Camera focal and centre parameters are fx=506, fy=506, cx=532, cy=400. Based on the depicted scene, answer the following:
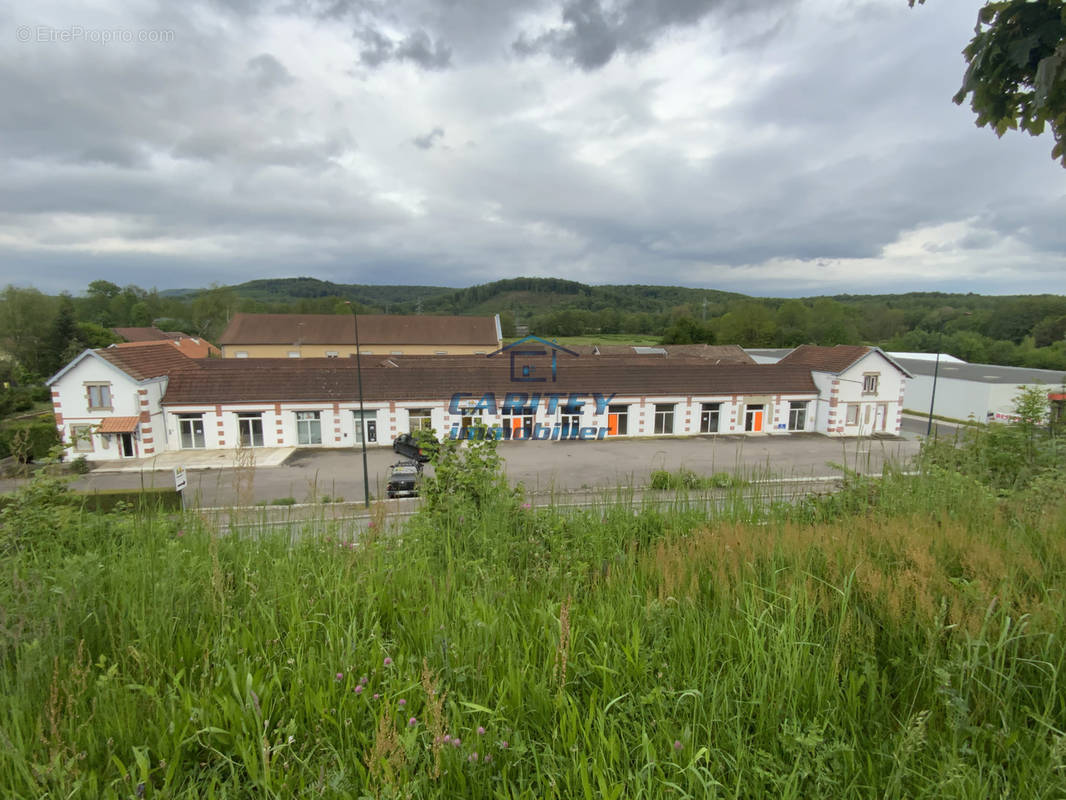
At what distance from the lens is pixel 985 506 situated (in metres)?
4.02

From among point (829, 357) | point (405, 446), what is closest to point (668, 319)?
point (829, 357)

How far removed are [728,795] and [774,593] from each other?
128 centimetres

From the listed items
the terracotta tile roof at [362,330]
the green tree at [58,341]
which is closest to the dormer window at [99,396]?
the terracotta tile roof at [362,330]

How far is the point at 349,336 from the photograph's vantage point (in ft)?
188

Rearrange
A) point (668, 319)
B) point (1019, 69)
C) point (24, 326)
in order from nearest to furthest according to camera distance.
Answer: point (1019, 69) < point (24, 326) < point (668, 319)

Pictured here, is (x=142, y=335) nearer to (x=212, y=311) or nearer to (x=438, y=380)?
(x=212, y=311)

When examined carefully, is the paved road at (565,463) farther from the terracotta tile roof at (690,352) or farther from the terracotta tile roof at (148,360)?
the terracotta tile roof at (690,352)

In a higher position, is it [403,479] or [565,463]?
[403,479]

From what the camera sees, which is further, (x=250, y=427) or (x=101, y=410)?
(x=250, y=427)

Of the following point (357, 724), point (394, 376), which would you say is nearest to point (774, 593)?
point (357, 724)

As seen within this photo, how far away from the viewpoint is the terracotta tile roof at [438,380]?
28562mm

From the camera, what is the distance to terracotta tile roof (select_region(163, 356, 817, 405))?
93.7 feet

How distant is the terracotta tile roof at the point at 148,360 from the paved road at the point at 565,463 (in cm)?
570

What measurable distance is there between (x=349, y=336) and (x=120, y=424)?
1305 inches
